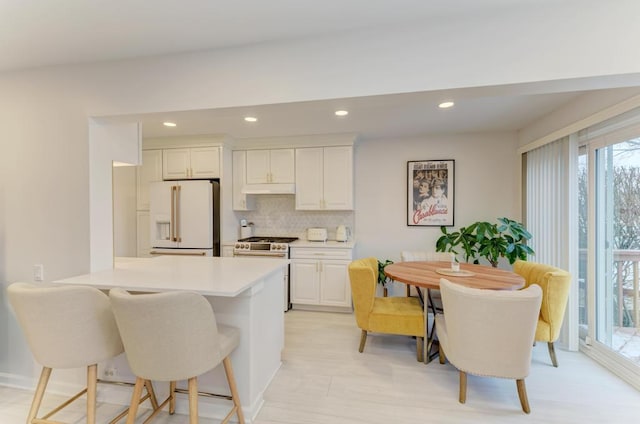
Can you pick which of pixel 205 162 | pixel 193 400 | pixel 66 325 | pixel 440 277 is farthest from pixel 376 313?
pixel 205 162

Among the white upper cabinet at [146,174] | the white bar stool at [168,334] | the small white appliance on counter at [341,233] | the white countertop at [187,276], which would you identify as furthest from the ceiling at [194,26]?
the small white appliance on counter at [341,233]

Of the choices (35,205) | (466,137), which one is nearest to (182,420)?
(35,205)

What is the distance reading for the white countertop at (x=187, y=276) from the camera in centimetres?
167

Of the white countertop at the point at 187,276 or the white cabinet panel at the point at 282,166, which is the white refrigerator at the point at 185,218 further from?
the white countertop at the point at 187,276

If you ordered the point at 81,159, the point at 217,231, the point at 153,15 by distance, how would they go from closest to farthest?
the point at 153,15, the point at 81,159, the point at 217,231

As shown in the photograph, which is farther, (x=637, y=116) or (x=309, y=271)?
(x=309, y=271)

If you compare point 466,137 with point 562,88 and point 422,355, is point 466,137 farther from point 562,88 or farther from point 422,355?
point 422,355

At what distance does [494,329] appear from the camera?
6.18 ft

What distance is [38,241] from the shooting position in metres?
2.16

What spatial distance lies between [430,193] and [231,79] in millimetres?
3167

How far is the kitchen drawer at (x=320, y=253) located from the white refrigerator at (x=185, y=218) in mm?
1148

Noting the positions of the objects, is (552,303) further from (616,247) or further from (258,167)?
(258,167)

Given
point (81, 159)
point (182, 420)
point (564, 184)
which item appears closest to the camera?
point (182, 420)

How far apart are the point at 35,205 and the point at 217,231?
2.12m
